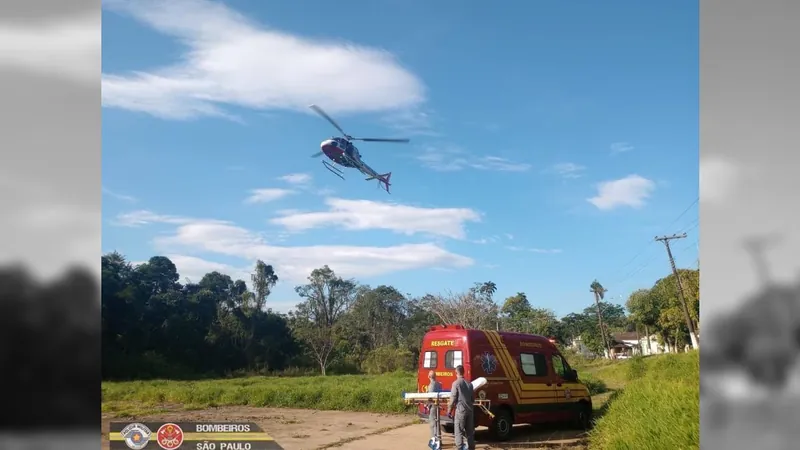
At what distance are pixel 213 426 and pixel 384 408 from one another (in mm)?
6190

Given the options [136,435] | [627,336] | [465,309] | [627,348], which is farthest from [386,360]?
[627,336]

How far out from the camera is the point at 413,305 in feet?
47.2

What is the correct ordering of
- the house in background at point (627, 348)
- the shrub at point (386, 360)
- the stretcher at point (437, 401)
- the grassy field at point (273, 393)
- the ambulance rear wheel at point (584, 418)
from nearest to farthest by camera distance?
the stretcher at point (437, 401) < the grassy field at point (273, 393) < the ambulance rear wheel at point (584, 418) < the shrub at point (386, 360) < the house in background at point (627, 348)

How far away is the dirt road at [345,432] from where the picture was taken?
888 cm

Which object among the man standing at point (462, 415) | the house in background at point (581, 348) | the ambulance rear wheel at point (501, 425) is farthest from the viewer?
the house in background at point (581, 348)

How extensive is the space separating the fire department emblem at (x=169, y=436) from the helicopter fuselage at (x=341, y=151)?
3.84m

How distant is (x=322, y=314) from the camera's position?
12.7m

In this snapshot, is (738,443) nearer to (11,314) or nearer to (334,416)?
(334,416)

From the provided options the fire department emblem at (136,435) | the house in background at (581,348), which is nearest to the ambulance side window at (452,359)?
the fire department emblem at (136,435)

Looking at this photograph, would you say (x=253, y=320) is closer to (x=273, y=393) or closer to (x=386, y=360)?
(x=273, y=393)

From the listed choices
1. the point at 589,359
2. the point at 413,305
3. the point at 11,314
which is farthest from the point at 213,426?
the point at 589,359

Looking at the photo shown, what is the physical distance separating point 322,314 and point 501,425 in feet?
15.3

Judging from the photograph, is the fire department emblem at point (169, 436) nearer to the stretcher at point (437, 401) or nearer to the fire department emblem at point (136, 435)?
the fire department emblem at point (136, 435)

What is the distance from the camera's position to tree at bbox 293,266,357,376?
1143 cm
